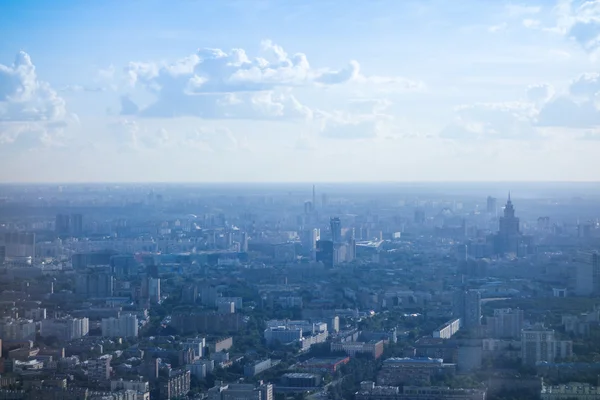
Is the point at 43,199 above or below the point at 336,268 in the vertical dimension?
above

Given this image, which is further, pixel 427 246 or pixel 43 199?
pixel 427 246

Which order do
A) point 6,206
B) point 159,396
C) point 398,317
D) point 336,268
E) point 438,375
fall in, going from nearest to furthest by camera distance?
1. point 159,396
2. point 438,375
3. point 6,206
4. point 398,317
5. point 336,268

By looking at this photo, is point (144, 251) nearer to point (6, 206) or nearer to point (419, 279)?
point (419, 279)

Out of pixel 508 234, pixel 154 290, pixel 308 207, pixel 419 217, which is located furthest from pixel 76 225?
pixel 308 207

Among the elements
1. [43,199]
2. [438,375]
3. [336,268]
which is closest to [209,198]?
[336,268]

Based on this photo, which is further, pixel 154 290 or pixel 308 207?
pixel 308 207

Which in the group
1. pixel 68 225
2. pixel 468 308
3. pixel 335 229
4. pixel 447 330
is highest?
pixel 68 225

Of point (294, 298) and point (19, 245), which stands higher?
point (19, 245)

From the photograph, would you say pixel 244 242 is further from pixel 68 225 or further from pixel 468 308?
pixel 468 308
